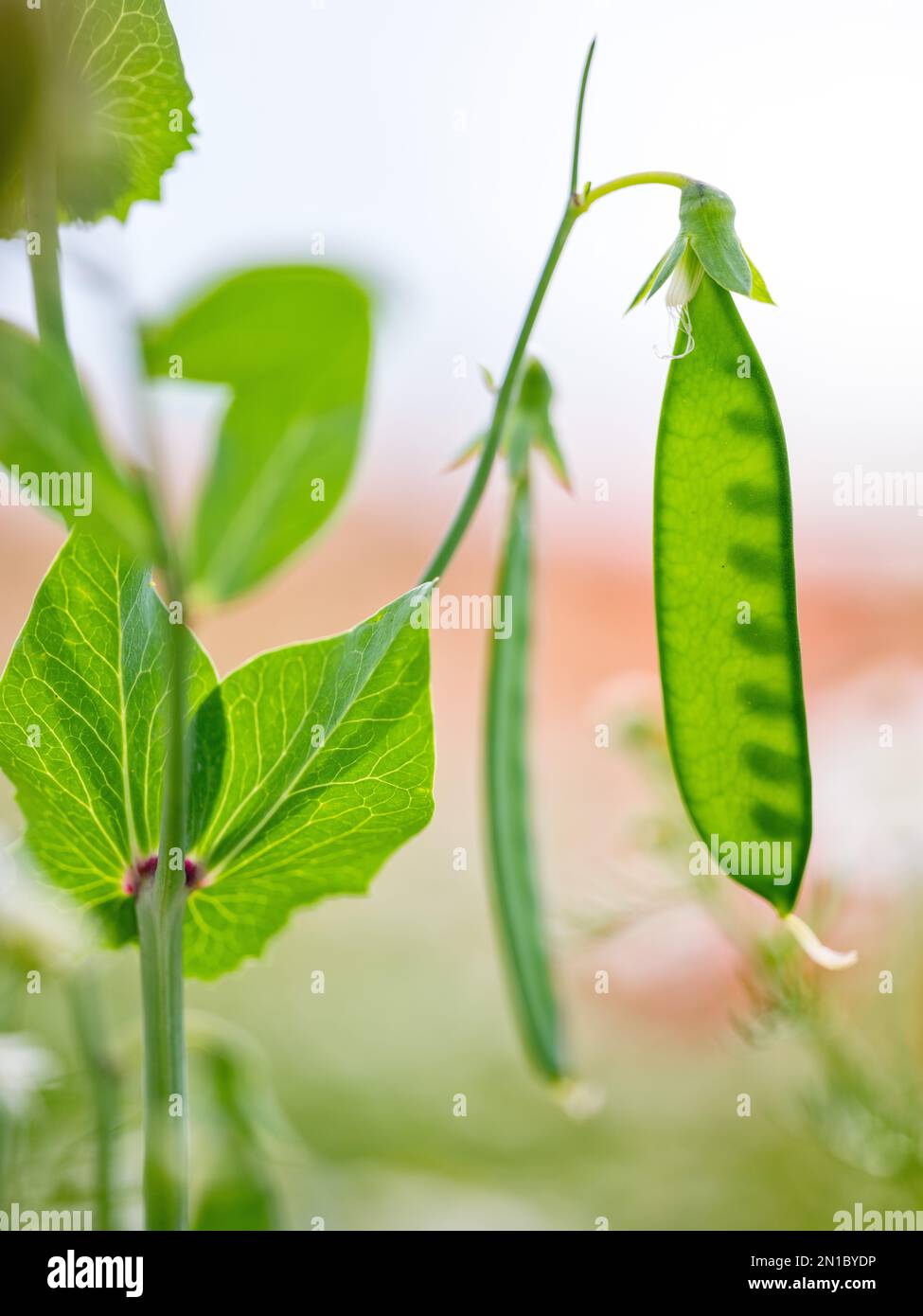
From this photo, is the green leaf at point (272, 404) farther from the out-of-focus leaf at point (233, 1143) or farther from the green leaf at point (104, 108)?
the out-of-focus leaf at point (233, 1143)

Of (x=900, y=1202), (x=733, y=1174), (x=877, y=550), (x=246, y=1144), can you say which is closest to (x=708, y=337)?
(x=246, y=1144)

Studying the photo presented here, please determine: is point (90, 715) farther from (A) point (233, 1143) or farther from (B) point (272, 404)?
(A) point (233, 1143)

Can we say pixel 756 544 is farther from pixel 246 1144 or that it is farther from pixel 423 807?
Answer: pixel 246 1144

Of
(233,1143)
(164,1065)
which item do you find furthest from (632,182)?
(233,1143)

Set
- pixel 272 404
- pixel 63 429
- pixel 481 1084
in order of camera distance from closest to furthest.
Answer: pixel 63 429 < pixel 272 404 < pixel 481 1084

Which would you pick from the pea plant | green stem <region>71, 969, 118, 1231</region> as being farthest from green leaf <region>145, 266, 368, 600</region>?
green stem <region>71, 969, 118, 1231</region>
